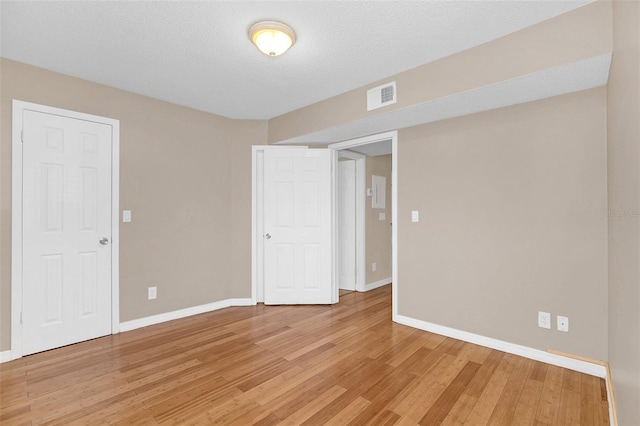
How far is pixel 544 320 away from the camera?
8.06 ft

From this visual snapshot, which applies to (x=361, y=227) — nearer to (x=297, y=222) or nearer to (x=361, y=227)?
(x=361, y=227)

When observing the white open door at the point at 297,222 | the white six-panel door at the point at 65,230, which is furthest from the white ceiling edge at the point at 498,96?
the white six-panel door at the point at 65,230

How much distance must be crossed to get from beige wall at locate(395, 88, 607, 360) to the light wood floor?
343 millimetres

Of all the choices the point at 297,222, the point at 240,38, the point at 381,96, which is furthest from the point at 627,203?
the point at 297,222

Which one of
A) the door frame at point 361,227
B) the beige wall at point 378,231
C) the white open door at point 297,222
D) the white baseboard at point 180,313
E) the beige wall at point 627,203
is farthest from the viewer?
the beige wall at point 378,231

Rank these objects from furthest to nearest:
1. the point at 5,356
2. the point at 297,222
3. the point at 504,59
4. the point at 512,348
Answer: the point at 297,222
the point at 512,348
the point at 5,356
the point at 504,59

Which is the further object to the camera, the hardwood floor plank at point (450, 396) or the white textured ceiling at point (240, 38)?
the white textured ceiling at point (240, 38)

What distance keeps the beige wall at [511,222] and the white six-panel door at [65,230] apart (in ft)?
10.3

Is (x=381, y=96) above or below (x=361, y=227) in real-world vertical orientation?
above

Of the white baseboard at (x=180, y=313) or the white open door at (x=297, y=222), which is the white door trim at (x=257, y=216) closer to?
the white open door at (x=297, y=222)

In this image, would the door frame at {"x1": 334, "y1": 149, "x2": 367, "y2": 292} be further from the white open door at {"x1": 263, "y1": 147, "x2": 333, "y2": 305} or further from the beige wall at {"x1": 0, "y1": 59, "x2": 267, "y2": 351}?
the beige wall at {"x1": 0, "y1": 59, "x2": 267, "y2": 351}

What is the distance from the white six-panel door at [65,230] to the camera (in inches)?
103

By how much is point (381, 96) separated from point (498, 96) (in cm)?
97

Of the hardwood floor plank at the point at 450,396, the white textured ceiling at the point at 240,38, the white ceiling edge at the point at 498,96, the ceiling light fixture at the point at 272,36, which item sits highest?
the white textured ceiling at the point at 240,38
